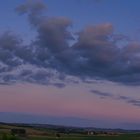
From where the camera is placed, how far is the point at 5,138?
353ft
